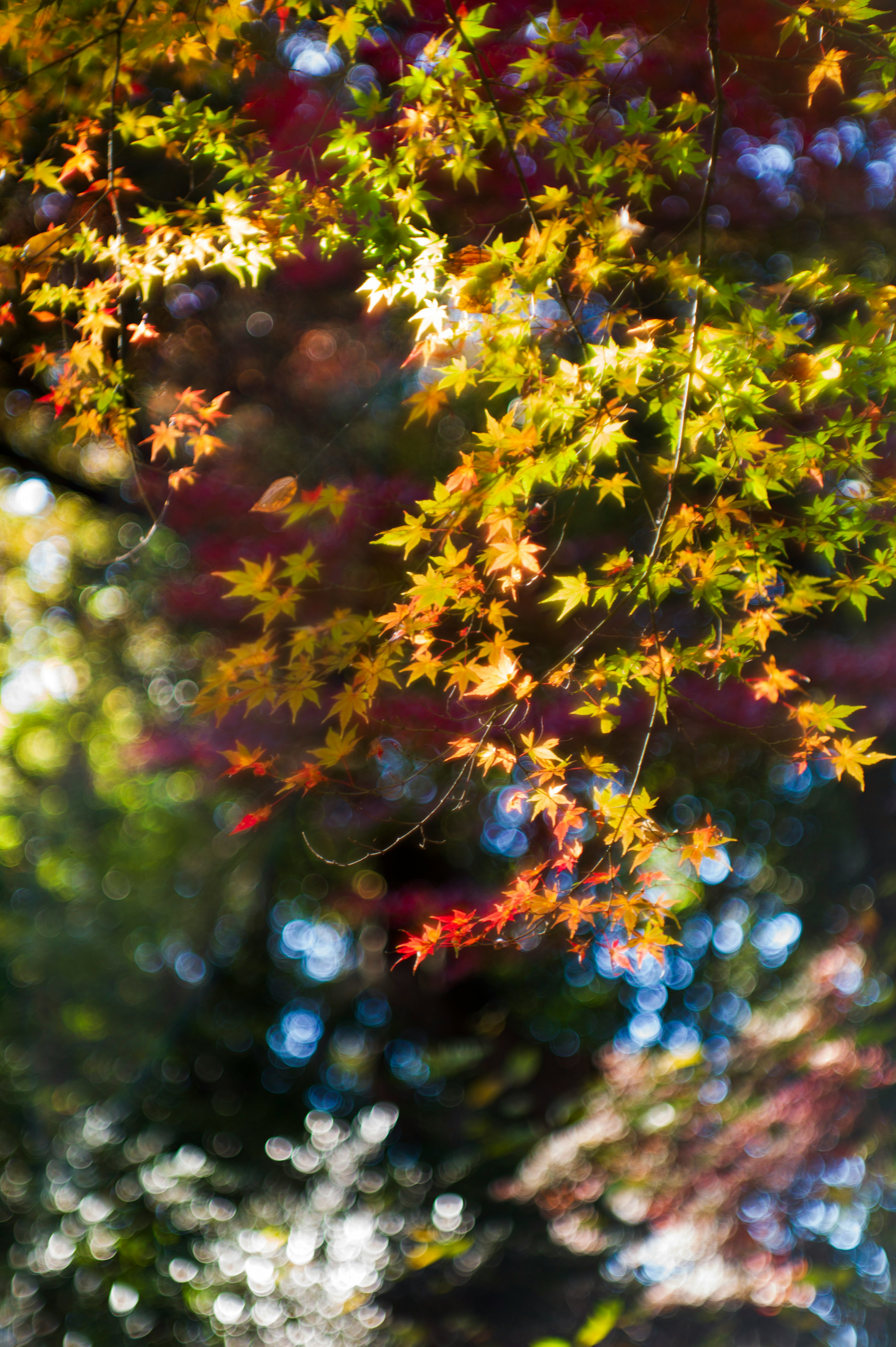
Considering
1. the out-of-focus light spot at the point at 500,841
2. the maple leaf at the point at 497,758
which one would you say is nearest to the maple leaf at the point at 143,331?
the maple leaf at the point at 497,758

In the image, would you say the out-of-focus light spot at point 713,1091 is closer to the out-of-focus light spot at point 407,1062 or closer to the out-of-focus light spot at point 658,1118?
the out-of-focus light spot at point 658,1118

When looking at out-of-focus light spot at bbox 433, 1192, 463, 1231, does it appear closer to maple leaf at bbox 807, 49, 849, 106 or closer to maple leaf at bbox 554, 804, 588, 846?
maple leaf at bbox 554, 804, 588, 846

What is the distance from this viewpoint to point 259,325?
4742 mm

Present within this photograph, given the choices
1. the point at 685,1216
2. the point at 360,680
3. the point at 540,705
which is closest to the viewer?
the point at 360,680

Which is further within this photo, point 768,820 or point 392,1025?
point 392,1025

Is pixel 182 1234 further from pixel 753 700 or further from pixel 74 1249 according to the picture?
pixel 753 700

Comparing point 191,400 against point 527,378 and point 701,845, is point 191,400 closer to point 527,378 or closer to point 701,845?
point 527,378

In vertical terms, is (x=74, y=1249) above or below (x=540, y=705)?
below

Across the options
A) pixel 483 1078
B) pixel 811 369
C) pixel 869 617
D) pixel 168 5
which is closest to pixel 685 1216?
pixel 483 1078

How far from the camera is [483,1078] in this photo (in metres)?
5.25

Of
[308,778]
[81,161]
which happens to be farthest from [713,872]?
[81,161]

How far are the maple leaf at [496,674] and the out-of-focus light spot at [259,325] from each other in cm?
379

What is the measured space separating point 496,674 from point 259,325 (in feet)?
12.7

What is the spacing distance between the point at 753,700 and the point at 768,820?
1791mm
